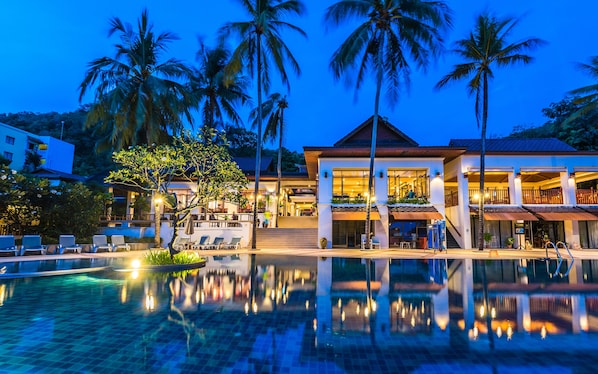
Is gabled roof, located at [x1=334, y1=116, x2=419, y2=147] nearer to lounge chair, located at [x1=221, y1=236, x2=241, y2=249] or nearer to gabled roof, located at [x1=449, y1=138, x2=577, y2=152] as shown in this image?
gabled roof, located at [x1=449, y1=138, x2=577, y2=152]

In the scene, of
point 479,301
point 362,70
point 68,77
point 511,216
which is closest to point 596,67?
point 511,216

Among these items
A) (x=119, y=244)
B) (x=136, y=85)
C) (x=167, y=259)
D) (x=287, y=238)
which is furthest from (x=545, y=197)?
(x=136, y=85)

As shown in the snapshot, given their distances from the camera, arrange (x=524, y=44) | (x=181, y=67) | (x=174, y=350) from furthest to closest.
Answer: (x=181, y=67) < (x=524, y=44) < (x=174, y=350)

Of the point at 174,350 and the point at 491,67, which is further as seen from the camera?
the point at 491,67

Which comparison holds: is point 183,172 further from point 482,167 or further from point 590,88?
point 590,88

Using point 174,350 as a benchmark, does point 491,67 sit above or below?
above

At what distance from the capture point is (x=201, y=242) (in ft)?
67.0

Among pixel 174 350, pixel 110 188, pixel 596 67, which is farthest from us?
pixel 110 188

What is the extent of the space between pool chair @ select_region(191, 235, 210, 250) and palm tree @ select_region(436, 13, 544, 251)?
17.5 meters

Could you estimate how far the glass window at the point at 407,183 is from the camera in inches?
884

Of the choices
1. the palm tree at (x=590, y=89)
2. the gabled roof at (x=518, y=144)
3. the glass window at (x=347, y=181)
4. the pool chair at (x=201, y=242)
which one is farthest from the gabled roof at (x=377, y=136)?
the pool chair at (x=201, y=242)

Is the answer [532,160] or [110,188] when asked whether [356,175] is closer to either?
[532,160]

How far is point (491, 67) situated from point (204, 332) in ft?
73.8

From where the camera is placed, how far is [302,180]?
2906 cm
